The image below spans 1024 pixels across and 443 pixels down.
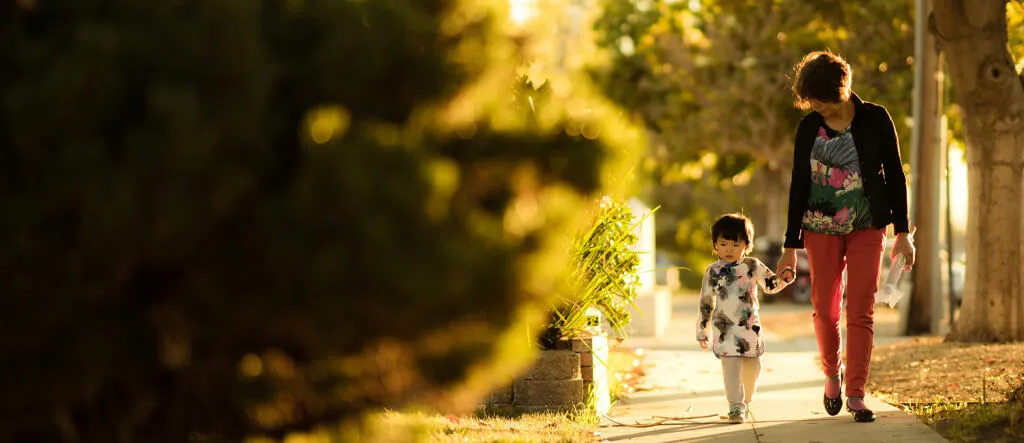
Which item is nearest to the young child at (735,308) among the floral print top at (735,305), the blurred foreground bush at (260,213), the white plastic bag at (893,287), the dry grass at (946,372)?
the floral print top at (735,305)

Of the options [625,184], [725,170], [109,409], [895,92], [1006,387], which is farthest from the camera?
[725,170]

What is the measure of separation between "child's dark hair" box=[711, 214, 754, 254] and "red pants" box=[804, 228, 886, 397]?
0.41 m

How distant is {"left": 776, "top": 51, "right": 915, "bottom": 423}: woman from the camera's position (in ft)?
21.0

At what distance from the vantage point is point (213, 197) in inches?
120

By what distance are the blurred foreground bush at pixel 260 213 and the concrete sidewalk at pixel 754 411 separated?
3.08m

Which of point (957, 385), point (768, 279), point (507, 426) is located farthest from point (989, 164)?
point (507, 426)

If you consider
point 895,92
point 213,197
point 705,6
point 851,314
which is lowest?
point 851,314

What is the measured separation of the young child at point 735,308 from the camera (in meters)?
6.86

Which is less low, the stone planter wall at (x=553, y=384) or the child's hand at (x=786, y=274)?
the child's hand at (x=786, y=274)

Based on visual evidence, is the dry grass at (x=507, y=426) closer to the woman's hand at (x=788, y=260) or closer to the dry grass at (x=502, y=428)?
the dry grass at (x=502, y=428)

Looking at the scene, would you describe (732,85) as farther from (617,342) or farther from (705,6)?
(617,342)

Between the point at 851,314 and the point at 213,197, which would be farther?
the point at 851,314

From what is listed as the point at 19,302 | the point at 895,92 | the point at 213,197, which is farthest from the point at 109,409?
A: the point at 895,92

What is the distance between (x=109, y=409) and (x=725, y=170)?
26.4 metres
